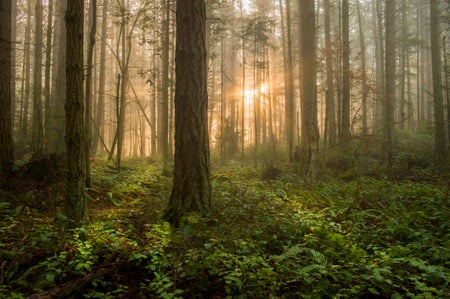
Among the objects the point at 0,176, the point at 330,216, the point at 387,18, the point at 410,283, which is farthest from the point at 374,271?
the point at 387,18

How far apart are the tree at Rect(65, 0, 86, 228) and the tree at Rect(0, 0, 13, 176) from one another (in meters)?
2.94

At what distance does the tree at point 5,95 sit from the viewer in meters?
6.12

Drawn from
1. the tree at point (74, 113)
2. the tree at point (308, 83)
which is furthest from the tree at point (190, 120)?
the tree at point (308, 83)

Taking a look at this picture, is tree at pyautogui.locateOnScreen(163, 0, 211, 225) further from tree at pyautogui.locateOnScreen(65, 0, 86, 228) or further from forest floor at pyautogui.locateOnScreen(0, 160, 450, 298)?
tree at pyautogui.locateOnScreen(65, 0, 86, 228)

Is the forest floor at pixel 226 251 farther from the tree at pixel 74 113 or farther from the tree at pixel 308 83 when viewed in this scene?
the tree at pixel 308 83

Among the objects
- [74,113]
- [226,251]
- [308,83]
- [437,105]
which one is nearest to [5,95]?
[74,113]

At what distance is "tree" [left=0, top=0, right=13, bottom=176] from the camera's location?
20.1 feet

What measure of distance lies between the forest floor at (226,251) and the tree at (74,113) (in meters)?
0.29

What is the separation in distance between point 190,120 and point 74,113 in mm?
1939

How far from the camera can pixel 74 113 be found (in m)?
4.08

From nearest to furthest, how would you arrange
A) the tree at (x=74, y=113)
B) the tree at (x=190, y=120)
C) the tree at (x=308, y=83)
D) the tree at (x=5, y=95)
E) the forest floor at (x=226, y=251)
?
the forest floor at (x=226, y=251) → the tree at (x=74, y=113) → the tree at (x=190, y=120) → the tree at (x=5, y=95) → the tree at (x=308, y=83)

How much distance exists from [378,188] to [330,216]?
299 centimetres

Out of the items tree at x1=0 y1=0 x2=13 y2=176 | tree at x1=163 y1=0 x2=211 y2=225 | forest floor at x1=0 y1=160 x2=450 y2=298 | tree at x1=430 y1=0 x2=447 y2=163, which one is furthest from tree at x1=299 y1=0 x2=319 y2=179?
tree at x1=0 y1=0 x2=13 y2=176

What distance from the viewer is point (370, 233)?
190 inches
